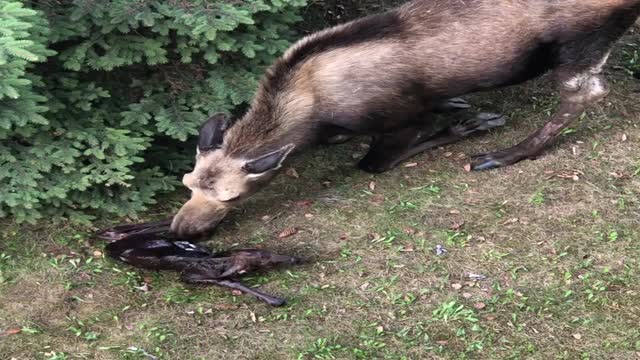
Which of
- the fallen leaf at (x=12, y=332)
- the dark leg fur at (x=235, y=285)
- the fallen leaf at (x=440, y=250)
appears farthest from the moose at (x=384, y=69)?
the fallen leaf at (x=12, y=332)

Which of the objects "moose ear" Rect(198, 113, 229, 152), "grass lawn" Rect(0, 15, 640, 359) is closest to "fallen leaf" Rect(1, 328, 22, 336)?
"grass lawn" Rect(0, 15, 640, 359)

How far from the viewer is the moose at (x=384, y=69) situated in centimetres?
536

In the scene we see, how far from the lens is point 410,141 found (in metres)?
6.12

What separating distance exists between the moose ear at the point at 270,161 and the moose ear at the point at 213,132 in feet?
1.17

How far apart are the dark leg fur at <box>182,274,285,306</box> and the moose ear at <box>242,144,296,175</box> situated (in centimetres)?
84

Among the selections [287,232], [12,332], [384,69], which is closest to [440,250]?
[287,232]

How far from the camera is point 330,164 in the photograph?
6.29m

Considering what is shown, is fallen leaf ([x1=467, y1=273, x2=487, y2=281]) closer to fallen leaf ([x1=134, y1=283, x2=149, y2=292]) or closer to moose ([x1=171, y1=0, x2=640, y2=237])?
moose ([x1=171, y1=0, x2=640, y2=237])

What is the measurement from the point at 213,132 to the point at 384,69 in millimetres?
1347

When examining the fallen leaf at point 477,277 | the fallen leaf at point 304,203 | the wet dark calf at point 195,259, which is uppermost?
the wet dark calf at point 195,259

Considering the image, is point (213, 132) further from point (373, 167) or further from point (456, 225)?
point (456, 225)

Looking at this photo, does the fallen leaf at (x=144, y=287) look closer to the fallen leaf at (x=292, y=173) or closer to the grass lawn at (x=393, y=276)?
the grass lawn at (x=393, y=276)

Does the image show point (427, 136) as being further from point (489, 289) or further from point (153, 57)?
point (153, 57)

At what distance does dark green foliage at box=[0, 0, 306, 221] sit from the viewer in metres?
4.98
